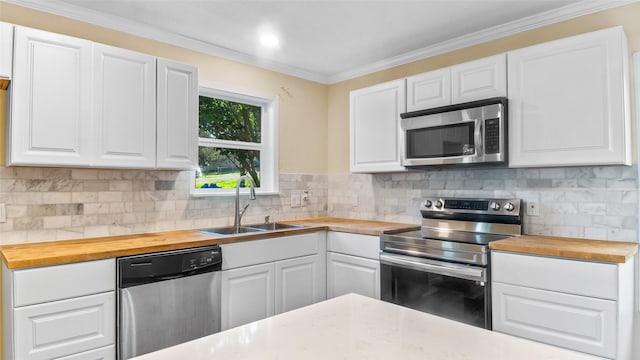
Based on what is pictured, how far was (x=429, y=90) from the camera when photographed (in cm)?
299

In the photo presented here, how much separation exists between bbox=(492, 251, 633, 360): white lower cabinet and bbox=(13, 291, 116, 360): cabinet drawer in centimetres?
215

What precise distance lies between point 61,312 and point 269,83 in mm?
2528

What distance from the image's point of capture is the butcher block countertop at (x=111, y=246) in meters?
1.93

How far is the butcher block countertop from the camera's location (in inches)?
76.0

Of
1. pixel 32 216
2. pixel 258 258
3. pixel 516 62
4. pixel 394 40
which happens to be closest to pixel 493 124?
pixel 516 62

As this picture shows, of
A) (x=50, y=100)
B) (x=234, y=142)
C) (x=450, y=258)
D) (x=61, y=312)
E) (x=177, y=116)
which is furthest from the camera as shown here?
(x=234, y=142)

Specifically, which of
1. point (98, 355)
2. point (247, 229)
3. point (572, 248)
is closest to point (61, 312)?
point (98, 355)

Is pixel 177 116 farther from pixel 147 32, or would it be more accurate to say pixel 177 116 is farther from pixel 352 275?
pixel 352 275

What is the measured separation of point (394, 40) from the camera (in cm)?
320

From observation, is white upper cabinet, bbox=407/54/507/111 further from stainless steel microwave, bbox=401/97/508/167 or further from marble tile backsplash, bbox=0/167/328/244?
marble tile backsplash, bbox=0/167/328/244

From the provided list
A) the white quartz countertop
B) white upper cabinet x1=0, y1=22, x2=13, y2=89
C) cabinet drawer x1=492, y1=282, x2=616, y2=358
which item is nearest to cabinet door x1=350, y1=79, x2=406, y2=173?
cabinet drawer x1=492, y1=282, x2=616, y2=358

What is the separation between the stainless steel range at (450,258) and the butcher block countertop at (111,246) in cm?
29

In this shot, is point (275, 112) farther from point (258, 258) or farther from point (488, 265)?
point (488, 265)

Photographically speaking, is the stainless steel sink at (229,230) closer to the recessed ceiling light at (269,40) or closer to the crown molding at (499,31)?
the recessed ceiling light at (269,40)
